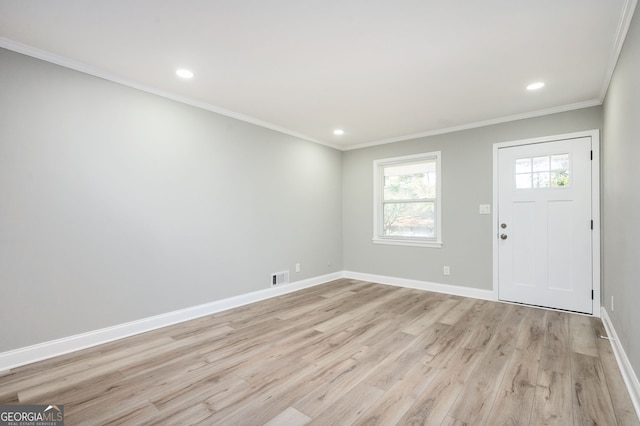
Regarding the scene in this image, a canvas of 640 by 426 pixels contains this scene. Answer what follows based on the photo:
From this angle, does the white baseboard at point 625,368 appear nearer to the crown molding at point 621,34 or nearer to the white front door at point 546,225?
the white front door at point 546,225

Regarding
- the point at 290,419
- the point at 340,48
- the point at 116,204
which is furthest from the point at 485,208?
the point at 116,204

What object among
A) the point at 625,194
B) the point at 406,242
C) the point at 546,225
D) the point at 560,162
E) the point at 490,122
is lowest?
the point at 406,242

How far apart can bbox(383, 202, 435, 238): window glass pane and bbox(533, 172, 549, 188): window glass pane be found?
1.34m

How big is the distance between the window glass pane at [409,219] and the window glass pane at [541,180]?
134 cm

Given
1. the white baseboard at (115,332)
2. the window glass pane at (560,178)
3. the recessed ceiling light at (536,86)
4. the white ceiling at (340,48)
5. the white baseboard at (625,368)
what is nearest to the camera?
the white baseboard at (625,368)

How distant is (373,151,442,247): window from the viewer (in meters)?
4.69

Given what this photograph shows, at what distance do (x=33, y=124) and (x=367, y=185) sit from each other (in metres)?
4.31

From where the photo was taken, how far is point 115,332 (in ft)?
9.14

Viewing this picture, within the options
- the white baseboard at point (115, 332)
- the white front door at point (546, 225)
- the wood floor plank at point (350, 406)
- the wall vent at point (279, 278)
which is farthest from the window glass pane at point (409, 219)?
the wood floor plank at point (350, 406)

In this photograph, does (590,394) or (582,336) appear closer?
(590,394)

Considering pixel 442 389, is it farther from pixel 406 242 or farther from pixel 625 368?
pixel 406 242

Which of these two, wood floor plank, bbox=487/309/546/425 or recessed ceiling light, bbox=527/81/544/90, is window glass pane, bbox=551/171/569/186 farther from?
wood floor plank, bbox=487/309/546/425

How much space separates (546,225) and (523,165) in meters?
0.80

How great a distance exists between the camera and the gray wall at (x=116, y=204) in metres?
2.34
